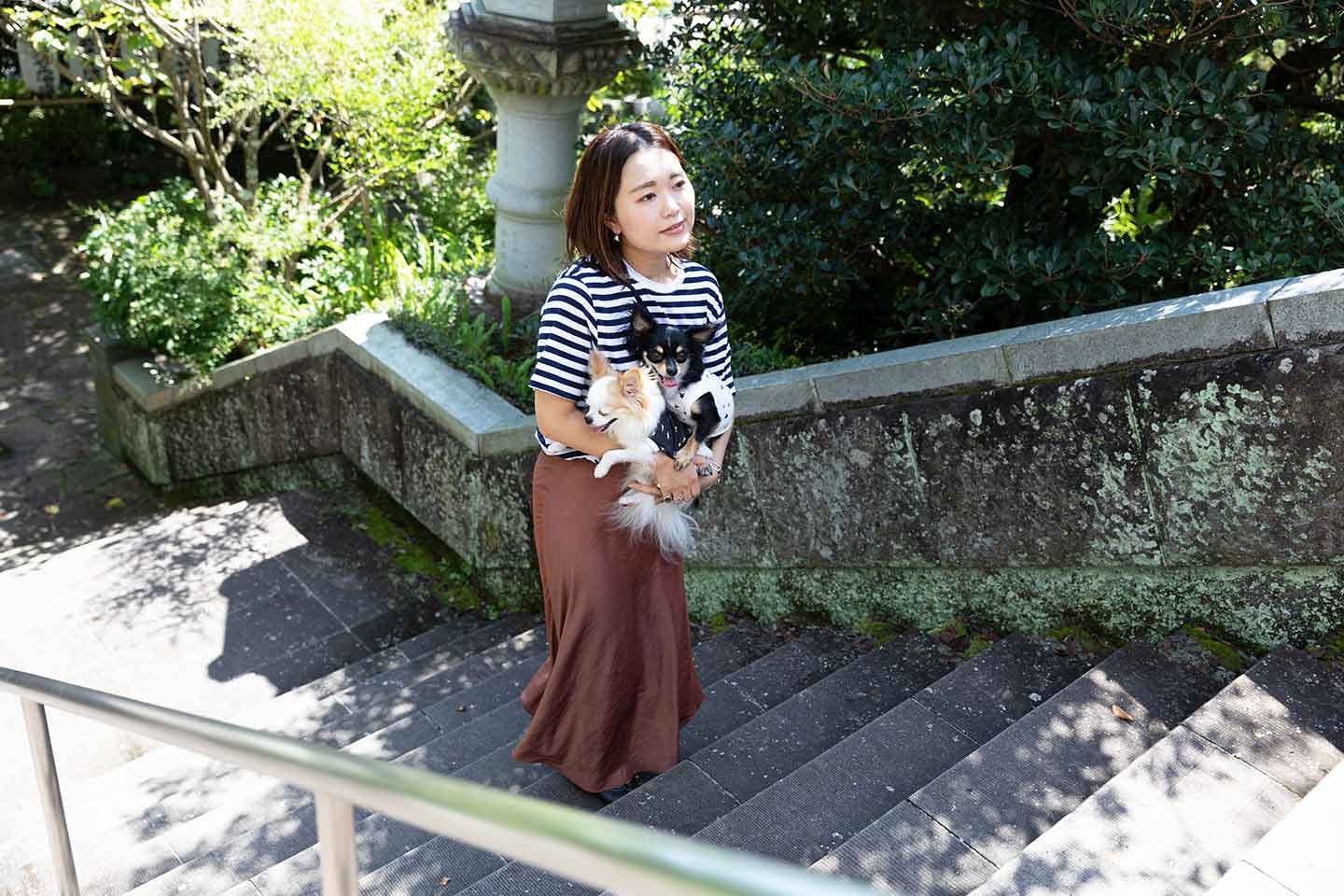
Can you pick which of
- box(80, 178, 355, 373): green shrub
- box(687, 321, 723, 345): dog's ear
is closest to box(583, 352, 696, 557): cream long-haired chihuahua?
box(687, 321, 723, 345): dog's ear

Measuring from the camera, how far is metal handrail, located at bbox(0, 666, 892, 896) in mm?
995

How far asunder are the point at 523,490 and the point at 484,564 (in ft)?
1.63

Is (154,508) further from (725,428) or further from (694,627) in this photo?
(725,428)

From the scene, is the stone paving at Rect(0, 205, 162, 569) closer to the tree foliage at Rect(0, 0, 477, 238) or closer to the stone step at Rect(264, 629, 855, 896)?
the tree foliage at Rect(0, 0, 477, 238)

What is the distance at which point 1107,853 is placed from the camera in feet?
8.05

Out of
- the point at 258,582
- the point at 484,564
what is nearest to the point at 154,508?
the point at 258,582

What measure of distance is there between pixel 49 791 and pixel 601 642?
51.4 inches

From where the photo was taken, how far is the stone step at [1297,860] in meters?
2.11

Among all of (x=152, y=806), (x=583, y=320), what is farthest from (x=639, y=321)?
(x=152, y=806)

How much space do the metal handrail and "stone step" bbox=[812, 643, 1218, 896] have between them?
146 centimetres

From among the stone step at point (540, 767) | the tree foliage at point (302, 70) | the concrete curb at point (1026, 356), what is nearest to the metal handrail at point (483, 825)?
the stone step at point (540, 767)

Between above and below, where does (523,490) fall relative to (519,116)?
below

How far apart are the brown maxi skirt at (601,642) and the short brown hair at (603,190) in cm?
53

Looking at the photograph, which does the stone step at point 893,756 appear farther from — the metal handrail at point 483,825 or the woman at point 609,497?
the metal handrail at point 483,825
